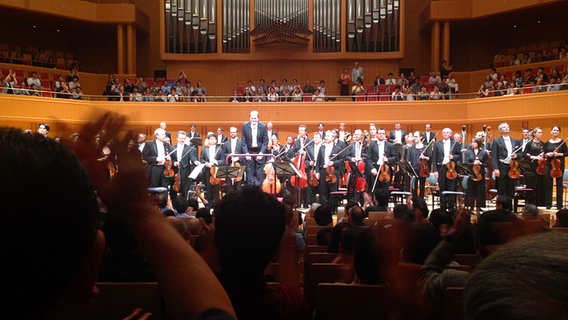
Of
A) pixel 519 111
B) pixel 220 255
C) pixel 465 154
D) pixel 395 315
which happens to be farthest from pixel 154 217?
pixel 519 111

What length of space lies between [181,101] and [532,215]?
13.0 m

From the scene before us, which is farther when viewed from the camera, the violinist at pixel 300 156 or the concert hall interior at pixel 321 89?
the violinist at pixel 300 156

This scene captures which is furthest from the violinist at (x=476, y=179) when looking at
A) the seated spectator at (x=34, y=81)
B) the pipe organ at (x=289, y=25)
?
the seated spectator at (x=34, y=81)

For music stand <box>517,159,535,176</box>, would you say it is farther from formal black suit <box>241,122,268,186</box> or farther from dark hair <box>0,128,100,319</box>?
dark hair <box>0,128,100,319</box>

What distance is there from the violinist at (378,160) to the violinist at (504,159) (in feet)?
6.11

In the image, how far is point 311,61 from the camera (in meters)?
19.8

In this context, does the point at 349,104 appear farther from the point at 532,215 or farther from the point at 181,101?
the point at 532,215

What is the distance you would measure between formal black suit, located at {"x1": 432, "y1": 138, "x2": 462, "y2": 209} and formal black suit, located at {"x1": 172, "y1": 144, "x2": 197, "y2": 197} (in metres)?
4.60

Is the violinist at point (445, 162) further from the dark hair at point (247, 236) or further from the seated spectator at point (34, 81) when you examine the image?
the seated spectator at point (34, 81)

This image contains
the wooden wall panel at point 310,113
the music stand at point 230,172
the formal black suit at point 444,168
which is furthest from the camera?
the wooden wall panel at point 310,113

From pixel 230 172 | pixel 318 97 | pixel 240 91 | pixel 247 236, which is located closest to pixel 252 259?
pixel 247 236

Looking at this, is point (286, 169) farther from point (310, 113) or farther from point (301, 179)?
point (310, 113)

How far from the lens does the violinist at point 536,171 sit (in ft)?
34.1

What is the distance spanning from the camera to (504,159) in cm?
1045
